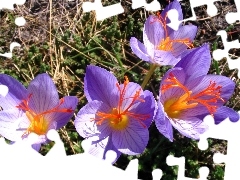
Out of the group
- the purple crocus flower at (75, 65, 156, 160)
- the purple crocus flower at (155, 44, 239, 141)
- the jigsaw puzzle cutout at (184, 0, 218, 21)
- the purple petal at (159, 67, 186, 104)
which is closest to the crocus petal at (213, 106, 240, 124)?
the purple crocus flower at (155, 44, 239, 141)

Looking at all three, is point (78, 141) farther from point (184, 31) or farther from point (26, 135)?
point (184, 31)

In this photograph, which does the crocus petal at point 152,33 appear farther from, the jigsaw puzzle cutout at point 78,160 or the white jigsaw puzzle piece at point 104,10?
the white jigsaw puzzle piece at point 104,10

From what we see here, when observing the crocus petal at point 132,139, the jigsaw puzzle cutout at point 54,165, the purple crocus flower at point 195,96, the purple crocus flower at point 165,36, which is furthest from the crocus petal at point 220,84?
the jigsaw puzzle cutout at point 54,165

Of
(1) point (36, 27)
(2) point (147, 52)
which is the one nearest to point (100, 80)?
(2) point (147, 52)

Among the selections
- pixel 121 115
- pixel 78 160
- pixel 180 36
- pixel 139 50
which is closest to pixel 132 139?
pixel 121 115

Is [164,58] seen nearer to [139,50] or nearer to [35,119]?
[139,50]

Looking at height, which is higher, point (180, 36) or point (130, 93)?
point (180, 36)

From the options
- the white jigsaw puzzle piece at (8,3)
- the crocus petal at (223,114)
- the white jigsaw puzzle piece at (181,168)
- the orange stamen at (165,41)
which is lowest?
the white jigsaw puzzle piece at (181,168)
